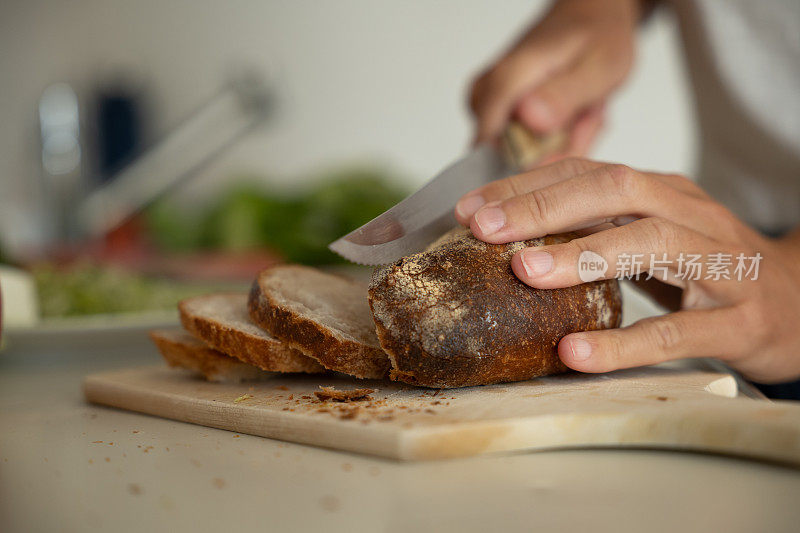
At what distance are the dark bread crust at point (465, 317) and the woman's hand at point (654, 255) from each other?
3cm

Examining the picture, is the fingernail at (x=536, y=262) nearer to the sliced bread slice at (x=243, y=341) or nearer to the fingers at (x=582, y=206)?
the fingers at (x=582, y=206)

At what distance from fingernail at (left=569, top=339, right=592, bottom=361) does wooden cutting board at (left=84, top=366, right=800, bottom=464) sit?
0.17 feet

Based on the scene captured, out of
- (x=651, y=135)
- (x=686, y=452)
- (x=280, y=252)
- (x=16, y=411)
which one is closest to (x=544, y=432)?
(x=686, y=452)

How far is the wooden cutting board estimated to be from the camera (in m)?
0.95

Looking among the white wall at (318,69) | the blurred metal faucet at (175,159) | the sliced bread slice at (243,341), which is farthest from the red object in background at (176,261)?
the sliced bread slice at (243,341)

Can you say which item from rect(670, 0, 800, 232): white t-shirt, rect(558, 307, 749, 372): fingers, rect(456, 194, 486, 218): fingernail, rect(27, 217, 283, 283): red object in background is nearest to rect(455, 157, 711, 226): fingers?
rect(456, 194, 486, 218): fingernail

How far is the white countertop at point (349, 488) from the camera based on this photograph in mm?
755

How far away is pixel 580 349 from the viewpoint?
3.95 ft

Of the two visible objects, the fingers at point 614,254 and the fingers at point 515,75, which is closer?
the fingers at point 614,254

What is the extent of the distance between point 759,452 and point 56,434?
1.12m

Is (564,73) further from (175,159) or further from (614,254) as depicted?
(175,159)

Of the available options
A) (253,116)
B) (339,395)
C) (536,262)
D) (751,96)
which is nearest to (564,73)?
(751,96)

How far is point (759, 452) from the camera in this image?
37.0 inches

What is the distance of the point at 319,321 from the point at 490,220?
38 centimetres
